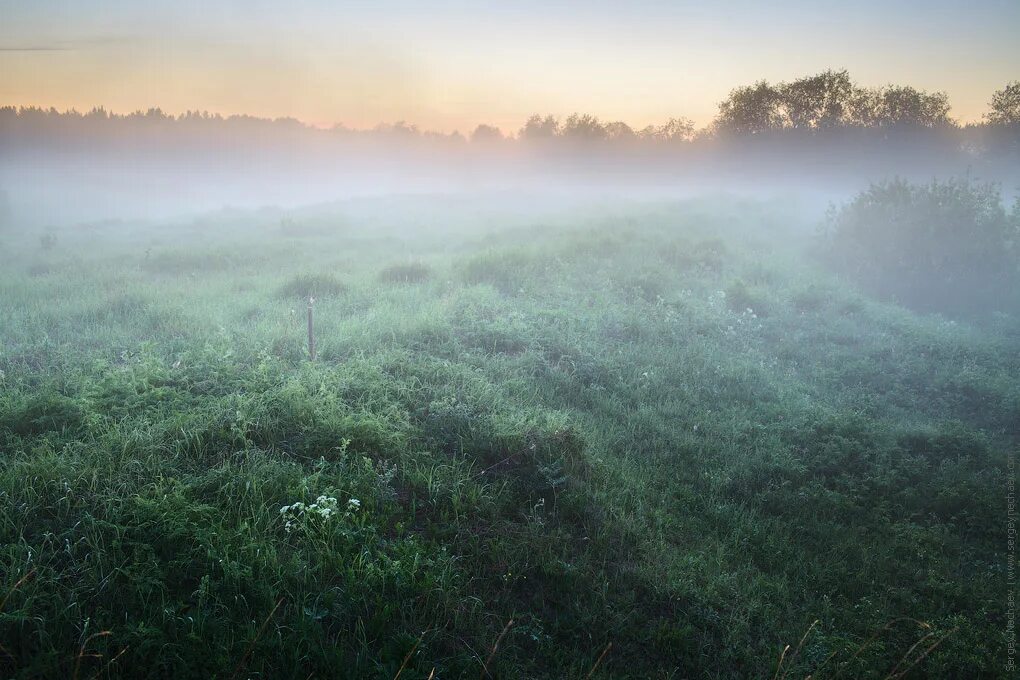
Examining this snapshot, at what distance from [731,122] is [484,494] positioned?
45.7 meters

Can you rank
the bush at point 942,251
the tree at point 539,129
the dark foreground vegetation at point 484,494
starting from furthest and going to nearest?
the tree at point 539,129, the bush at point 942,251, the dark foreground vegetation at point 484,494

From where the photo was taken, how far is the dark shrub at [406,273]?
590 inches

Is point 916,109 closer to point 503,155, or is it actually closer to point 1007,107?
point 1007,107

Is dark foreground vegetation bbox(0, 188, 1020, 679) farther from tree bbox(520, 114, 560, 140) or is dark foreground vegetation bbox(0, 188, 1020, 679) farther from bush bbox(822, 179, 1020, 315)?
tree bbox(520, 114, 560, 140)

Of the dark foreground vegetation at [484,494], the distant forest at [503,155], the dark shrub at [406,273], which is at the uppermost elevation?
the distant forest at [503,155]

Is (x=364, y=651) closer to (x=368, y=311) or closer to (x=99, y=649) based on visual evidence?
(x=99, y=649)

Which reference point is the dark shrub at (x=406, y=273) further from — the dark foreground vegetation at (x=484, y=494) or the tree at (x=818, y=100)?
the tree at (x=818, y=100)

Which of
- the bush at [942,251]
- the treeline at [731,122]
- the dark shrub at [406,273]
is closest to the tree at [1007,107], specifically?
the treeline at [731,122]

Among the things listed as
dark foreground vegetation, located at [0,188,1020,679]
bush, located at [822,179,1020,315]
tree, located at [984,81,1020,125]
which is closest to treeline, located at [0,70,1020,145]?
tree, located at [984,81,1020,125]

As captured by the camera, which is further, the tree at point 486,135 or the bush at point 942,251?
the tree at point 486,135

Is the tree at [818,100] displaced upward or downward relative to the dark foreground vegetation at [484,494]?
upward

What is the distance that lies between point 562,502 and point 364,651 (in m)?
2.53

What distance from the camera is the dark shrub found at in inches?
590

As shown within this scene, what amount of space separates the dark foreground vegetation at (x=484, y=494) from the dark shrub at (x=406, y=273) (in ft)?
8.35
